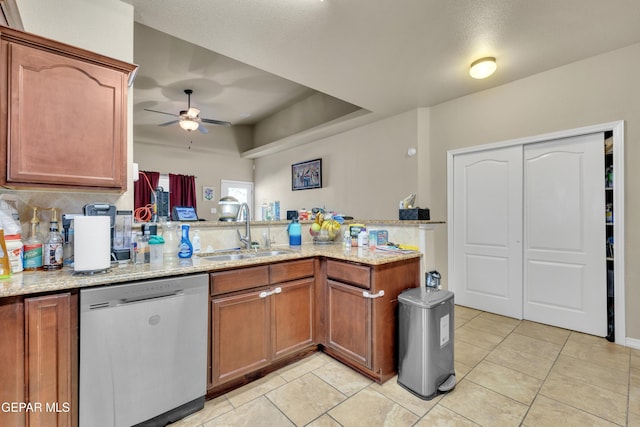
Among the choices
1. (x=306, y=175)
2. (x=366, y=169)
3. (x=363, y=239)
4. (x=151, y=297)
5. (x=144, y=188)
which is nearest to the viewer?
(x=151, y=297)

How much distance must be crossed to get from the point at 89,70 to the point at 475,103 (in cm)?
373

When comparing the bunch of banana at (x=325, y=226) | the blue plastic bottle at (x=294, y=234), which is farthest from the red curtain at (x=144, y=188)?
the bunch of banana at (x=325, y=226)

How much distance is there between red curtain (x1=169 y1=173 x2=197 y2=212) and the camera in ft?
19.8

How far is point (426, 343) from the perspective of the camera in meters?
1.78

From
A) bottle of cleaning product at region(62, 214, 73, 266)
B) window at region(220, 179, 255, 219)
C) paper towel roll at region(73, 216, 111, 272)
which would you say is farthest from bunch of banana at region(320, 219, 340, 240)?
window at region(220, 179, 255, 219)

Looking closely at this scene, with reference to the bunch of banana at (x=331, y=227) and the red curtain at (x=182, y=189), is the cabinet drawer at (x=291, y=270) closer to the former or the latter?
the bunch of banana at (x=331, y=227)

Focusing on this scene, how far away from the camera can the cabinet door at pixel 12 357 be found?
3.80 ft

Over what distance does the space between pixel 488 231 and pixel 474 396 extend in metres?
2.07

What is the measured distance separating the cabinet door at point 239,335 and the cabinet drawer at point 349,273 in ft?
1.78

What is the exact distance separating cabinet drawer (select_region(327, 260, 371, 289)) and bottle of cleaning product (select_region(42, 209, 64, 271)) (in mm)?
1677

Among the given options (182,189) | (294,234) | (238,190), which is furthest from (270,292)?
(238,190)

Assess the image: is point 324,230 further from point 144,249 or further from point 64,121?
point 64,121

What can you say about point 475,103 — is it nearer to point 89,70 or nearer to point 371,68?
point 371,68

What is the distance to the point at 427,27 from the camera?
2.28 meters
